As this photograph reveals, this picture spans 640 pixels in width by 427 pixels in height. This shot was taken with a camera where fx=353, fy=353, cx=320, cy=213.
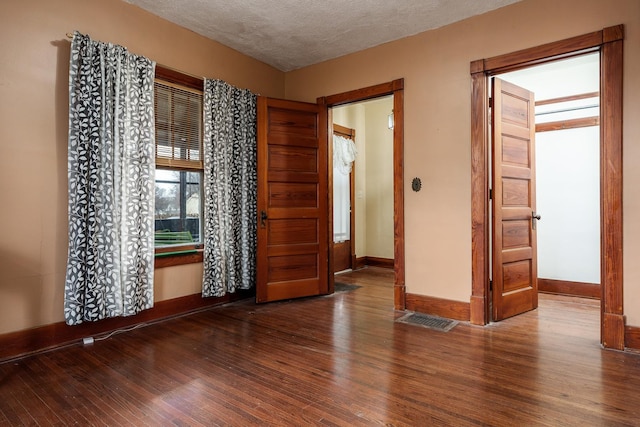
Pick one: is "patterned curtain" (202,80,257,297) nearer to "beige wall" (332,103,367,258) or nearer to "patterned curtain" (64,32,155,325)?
"patterned curtain" (64,32,155,325)

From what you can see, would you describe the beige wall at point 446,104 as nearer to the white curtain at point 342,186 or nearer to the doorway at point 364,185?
the white curtain at point 342,186

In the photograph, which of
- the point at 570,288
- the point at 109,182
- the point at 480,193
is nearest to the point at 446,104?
the point at 480,193

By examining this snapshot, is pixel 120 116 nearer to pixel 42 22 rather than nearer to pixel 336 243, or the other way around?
pixel 42 22

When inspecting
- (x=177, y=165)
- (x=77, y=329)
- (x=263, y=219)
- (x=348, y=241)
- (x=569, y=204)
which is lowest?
(x=77, y=329)

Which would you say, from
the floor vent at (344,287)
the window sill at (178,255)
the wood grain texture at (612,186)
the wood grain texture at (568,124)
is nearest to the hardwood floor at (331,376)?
the wood grain texture at (612,186)

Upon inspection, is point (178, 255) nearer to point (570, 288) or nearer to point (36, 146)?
point (36, 146)

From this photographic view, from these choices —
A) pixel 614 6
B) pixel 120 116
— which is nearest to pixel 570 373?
pixel 614 6

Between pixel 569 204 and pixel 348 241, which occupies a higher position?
pixel 569 204

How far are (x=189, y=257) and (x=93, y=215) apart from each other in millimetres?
1034

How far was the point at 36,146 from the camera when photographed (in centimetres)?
259

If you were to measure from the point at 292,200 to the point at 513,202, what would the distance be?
2299 millimetres

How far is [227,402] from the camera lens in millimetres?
1905

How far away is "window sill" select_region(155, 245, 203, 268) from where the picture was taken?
3.33 m

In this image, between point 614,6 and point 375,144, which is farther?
point 375,144
